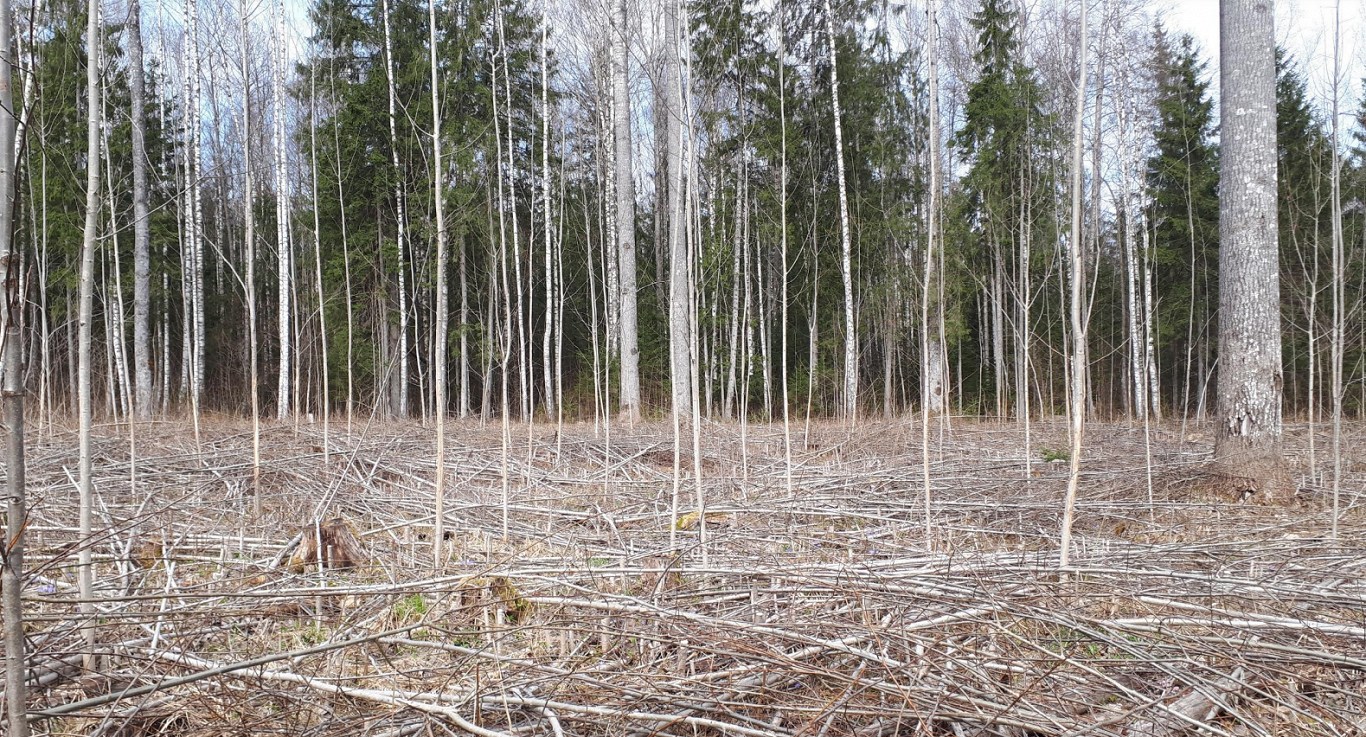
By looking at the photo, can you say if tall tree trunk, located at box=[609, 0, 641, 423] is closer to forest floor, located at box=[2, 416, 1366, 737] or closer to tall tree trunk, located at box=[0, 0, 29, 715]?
forest floor, located at box=[2, 416, 1366, 737]

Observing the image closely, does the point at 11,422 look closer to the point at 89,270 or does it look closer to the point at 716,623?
the point at 89,270

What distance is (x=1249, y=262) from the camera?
553 centimetres

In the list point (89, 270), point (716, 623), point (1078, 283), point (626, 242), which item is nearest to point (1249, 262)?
point (1078, 283)

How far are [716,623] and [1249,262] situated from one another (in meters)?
5.58

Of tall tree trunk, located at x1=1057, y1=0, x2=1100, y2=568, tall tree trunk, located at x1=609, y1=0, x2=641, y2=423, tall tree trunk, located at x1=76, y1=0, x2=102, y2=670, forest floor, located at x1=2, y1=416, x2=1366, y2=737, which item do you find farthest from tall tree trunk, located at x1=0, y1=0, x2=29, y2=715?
tall tree trunk, located at x1=609, y1=0, x2=641, y2=423

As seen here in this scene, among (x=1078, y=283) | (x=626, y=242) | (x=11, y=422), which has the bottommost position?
(x=11, y=422)

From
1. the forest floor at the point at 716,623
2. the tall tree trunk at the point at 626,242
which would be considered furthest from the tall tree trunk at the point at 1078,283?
the tall tree trunk at the point at 626,242

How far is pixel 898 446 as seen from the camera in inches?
336

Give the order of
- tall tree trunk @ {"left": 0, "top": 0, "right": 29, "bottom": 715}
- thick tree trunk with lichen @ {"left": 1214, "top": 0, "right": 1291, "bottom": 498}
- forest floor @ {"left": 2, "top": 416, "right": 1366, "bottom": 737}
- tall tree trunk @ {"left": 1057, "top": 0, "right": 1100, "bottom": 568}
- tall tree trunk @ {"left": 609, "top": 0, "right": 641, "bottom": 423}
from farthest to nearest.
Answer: tall tree trunk @ {"left": 609, "top": 0, "right": 641, "bottom": 423}, thick tree trunk with lichen @ {"left": 1214, "top": 0, "right": 1291, "bottom": 498}, tall tree trunk @ {"left": 1057, "top": 0, "right": 1100, "bottom": 568}, forest floor @ {"left": 2, "top": 416, "right": 1366, "bottom": 737}, tall tree trunk @ {"left": 0, "top": 0, "right": 29, "bottom": 715}

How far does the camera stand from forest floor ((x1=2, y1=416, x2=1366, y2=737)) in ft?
6.41

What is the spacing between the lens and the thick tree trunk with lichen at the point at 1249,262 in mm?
5410

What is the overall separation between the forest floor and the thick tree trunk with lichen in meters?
0.57

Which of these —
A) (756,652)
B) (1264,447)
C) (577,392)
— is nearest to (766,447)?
(1264,447)

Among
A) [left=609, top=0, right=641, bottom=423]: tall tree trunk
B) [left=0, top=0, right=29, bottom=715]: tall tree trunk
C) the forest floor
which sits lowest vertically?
the forest floor
